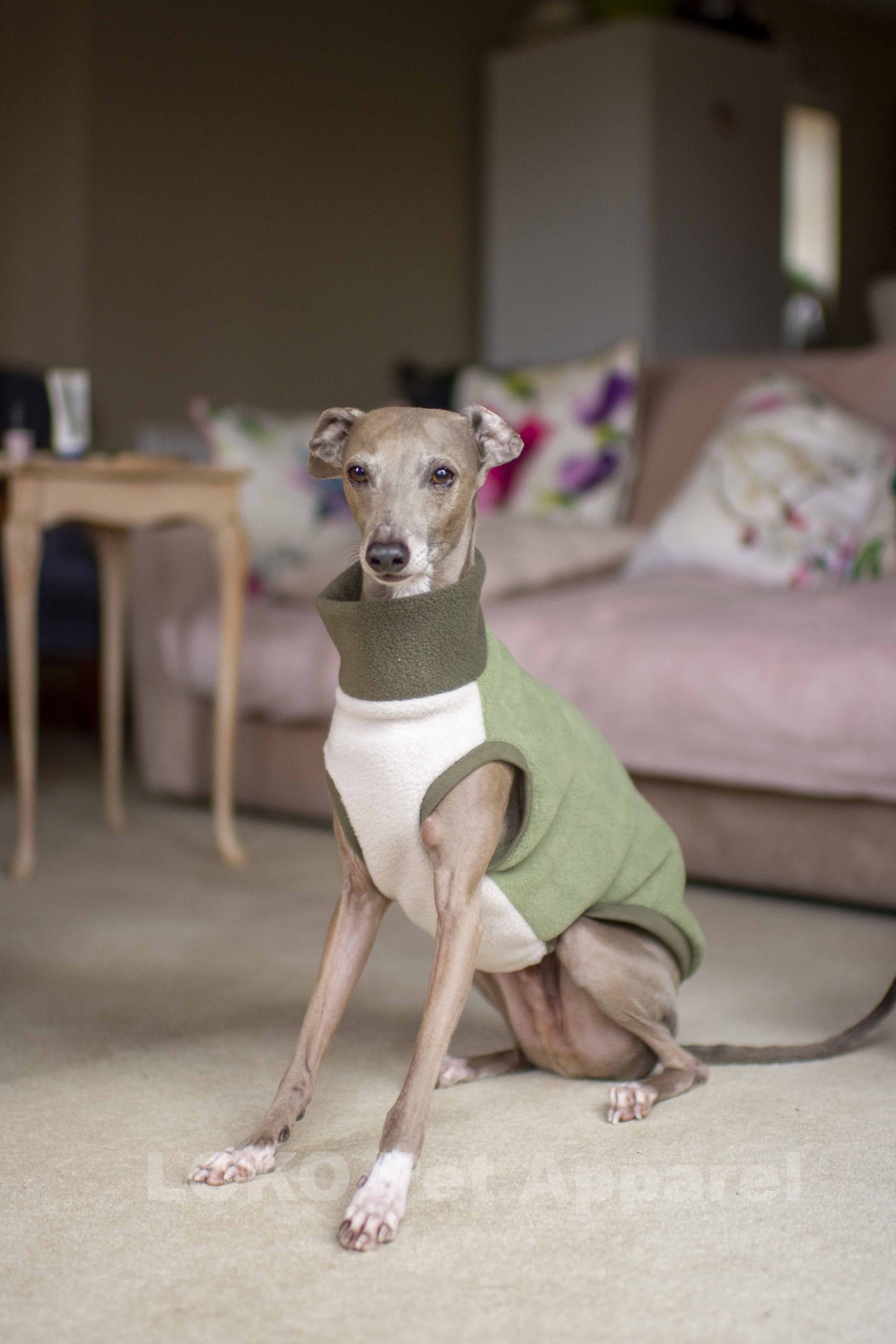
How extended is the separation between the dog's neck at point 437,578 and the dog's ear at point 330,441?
145mm

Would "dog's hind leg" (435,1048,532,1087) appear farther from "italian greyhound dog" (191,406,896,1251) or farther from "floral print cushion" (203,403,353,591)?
"floral print cushion" (203,403,353,591)

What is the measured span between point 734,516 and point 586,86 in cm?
279

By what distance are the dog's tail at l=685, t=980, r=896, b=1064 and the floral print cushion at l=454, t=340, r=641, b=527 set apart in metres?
1.84

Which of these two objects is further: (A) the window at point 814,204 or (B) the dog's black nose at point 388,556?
(A) the window at point 814,204

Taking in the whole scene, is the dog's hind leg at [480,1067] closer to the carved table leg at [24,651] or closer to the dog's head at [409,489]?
the dog's head at [409,489]

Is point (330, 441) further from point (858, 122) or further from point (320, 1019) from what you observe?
point (858, 122)

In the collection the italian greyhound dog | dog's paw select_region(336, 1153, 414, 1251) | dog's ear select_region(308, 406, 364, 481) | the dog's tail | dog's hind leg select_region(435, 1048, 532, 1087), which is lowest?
dog's hind leg select_region(435, 1048, 532, 1087)

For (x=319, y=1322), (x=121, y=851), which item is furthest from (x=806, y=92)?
(x=319, y=1322)

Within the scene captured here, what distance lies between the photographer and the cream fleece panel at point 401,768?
4.59 feet

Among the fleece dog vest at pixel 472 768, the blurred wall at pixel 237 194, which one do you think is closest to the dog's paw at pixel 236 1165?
the fleece dog vest at pixel 472 768

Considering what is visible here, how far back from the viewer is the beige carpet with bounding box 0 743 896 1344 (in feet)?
3.72

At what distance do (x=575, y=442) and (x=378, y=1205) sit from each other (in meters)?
2.46

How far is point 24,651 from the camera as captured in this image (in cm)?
266

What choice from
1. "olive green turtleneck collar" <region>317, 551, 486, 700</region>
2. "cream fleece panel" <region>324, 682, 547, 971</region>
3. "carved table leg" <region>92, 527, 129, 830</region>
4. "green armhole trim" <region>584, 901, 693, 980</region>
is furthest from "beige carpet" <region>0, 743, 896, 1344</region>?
"carved table leg" <region>92, 527, 129, 830</region>
